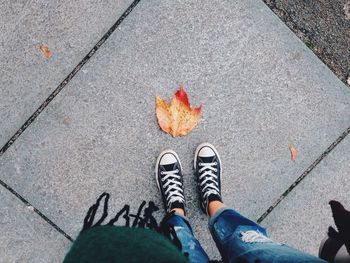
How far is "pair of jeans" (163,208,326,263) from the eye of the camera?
6.04 feet

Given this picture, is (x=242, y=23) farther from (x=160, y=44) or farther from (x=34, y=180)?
(x=34, y=180)

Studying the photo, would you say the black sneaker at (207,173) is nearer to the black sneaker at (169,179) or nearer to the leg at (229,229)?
the leg at (229,229)

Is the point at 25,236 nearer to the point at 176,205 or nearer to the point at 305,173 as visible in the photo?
the point at 176,205

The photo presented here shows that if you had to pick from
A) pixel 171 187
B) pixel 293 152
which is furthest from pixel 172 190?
pixel 293 152

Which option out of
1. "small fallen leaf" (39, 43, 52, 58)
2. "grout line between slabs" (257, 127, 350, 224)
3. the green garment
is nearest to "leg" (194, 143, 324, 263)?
"grout line between slabs" (257, 127, 350, 224)

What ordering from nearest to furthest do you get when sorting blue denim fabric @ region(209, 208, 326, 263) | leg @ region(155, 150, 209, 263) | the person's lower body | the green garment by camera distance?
1. the green garment
2. blue denim fabric @ region(209, 208, 326, 263)
3. the person's lower body
4. leg @ region(155, 150, 209, 263)

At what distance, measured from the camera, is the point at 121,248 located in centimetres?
132

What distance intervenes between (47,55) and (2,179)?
69cm

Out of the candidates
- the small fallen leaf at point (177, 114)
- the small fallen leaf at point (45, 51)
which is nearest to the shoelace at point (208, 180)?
the small fallen leaf at point (177, 114)

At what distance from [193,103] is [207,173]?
1.26ft

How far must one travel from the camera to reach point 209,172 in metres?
2.42

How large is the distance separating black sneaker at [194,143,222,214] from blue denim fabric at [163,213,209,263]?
0.18 m

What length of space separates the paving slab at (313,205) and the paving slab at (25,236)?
3.74ft

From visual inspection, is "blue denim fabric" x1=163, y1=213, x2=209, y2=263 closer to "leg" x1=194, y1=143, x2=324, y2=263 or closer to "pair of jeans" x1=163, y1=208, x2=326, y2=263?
"pair of jeans" x1=163, y1=208, x2=326, y2=263
